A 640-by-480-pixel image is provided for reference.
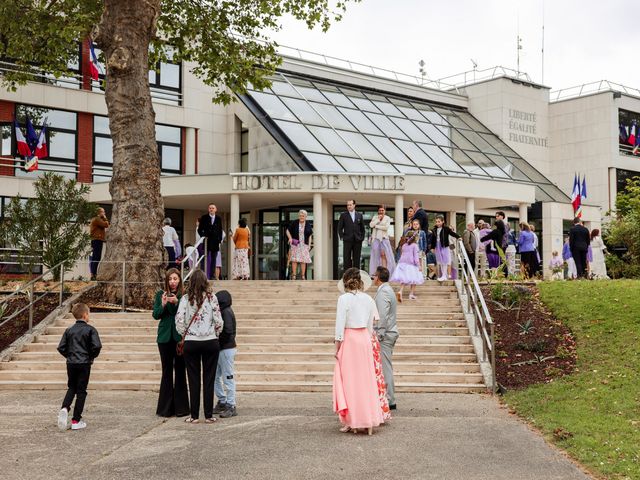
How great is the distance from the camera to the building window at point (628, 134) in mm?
38312

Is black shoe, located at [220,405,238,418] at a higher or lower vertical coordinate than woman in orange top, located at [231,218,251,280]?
lower

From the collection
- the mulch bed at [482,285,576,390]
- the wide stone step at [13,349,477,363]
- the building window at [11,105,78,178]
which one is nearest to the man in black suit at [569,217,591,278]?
the mulch bed at [482,285,576,390]

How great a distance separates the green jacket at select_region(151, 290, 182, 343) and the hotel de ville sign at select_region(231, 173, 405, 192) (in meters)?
12.7

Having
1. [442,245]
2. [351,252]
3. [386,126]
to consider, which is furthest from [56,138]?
[442,245]

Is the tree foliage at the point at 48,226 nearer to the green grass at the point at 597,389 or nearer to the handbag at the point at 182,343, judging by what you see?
the handbag at the point at 182,343

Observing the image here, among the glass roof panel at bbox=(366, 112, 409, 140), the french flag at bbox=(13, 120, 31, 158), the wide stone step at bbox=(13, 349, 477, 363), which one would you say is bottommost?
the wide stone step at bbox=(13, 349, 477, 363)

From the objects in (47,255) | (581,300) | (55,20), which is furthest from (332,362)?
(55,20)

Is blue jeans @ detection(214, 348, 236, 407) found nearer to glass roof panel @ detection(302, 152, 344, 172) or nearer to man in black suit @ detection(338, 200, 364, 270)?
man in black suit @ detection(338, 200, 364, 270)

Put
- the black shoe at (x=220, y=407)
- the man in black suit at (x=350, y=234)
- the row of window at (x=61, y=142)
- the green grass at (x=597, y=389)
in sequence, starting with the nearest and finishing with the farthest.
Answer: the green grass at (x=597, y=389) < the black shoe at (x=220, y=407) < the man in black suit at (x=350, y=234) < the row of window at (x=61, y=142)

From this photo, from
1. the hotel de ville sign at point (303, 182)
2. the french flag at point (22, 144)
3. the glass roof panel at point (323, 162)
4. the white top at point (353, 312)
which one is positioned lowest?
the white top at point (353, 312)

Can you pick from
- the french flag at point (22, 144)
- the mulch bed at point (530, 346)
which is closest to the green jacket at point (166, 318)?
the mulch bed at point (530, 346)

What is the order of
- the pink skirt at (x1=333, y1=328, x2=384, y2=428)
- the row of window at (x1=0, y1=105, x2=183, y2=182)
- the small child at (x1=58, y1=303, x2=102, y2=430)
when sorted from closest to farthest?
1. the pink skirt at (x1=333, y1=328, x2=384, y2=428)
2. the small child at (x1=58, y1=303, x2=102, y2=430)
3. the row of window at (x1=0, y1=105, x2=183, y2=182)

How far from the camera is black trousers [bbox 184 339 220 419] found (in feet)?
26.0

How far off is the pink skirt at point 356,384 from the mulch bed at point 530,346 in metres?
3.38
